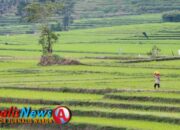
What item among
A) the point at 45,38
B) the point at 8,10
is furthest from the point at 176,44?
the point at 8,10

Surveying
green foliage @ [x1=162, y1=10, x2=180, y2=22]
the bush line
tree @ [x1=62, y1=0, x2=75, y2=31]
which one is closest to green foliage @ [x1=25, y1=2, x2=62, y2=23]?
the bush line

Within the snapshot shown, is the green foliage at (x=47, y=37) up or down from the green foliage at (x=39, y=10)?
down

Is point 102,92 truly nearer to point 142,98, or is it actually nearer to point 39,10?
point 142,98

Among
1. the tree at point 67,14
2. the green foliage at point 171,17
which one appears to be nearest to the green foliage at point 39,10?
the green foliage at point 171,17

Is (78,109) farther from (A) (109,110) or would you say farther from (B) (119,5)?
(B) (119,5)

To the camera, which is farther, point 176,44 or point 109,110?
point 176,44

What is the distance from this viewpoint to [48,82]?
1024 inches

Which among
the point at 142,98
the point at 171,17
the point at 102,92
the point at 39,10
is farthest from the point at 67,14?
the point at 142,98

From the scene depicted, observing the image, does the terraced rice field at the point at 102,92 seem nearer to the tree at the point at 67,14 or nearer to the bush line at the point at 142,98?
the bush line at the point at 142,98

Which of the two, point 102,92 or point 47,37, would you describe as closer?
point 102,92

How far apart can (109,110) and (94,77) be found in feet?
25.8

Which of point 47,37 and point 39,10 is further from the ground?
point 39,10

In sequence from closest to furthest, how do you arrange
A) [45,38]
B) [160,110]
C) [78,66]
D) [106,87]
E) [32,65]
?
[160,110]
[106,87]
[78,66]
[32,65]
[45,38]

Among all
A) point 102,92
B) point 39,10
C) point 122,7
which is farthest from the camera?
point 122,7
